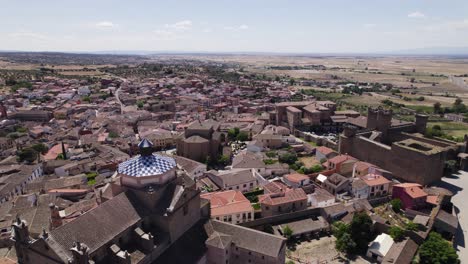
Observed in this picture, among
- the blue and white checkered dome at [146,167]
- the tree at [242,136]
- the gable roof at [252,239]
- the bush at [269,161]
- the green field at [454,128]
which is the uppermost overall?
the blue and white checkered dome at [146,167]

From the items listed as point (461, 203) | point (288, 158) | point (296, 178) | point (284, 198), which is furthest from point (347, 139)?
point (284, 198)

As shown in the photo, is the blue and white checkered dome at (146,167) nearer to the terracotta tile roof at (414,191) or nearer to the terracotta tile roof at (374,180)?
the terracotta tile roof at (374,180)

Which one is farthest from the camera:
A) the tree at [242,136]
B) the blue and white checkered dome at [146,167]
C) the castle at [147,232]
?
the tree at [242,136]

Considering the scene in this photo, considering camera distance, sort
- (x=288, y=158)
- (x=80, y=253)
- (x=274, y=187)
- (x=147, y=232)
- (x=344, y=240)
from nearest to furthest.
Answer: (x=80, y=253) < (x=147, y=232) < (x=344, y=240) < (x=274, y=187) < (x=288, y=158)

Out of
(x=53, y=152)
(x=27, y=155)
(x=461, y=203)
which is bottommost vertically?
(x=461, y=203)

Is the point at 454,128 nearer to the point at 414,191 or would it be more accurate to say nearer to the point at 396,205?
the point at 414,191

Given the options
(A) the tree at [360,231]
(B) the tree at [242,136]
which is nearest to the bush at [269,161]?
(B) the tree at [242,136]
